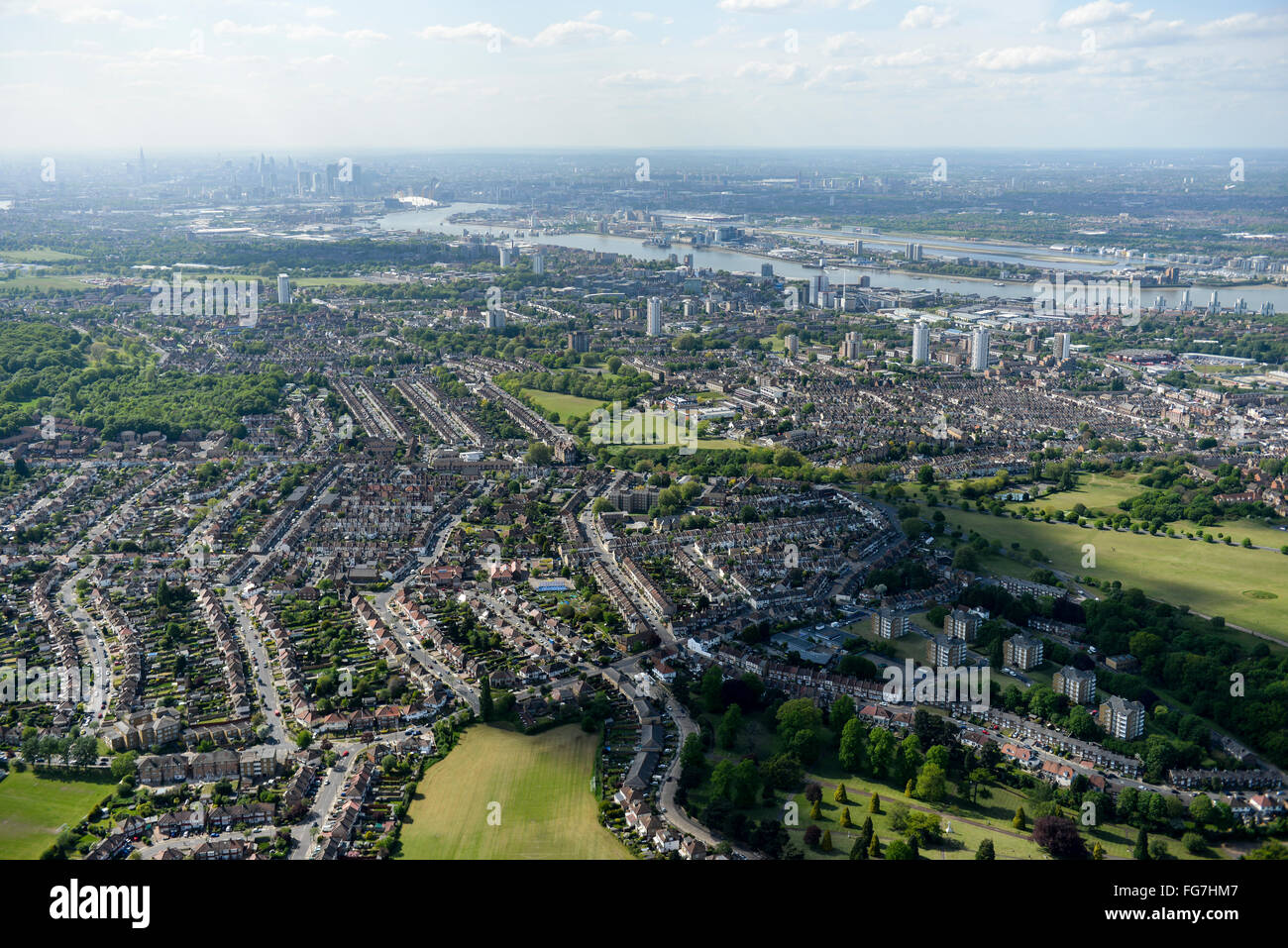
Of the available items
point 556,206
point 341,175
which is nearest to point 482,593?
point 556,206

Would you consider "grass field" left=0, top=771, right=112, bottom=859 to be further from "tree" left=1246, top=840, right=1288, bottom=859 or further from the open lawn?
the open lawn

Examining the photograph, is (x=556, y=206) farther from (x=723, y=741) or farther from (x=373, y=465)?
(x=723, y=741)

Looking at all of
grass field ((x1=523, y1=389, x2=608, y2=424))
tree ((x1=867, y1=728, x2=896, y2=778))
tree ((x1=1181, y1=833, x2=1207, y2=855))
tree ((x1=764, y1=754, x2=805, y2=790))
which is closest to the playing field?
tree ((x1=764, y1=754, x2=805, y2=790))

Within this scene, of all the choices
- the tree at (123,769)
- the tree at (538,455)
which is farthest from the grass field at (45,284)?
the tree at (123,769)

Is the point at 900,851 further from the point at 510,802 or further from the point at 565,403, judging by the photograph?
the point at 565,403

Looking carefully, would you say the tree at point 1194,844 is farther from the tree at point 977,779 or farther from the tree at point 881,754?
the tree at point 881,754
